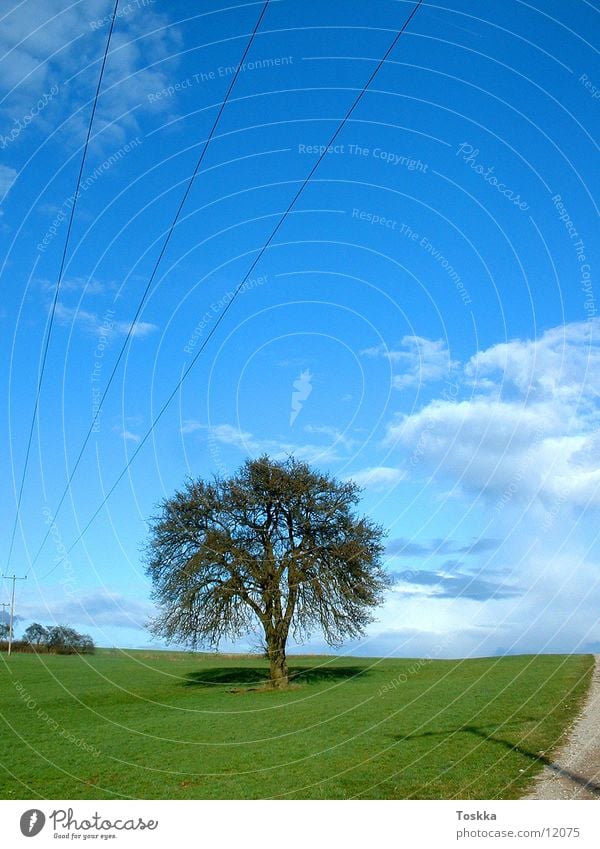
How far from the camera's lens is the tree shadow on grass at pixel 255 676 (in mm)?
39125

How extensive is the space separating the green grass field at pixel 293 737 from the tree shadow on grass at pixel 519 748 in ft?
0.20

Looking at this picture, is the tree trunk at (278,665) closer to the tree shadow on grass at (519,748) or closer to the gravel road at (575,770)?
the tree shadow on grass at (519,748)

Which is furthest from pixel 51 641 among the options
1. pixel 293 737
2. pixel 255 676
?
pixel 293 737

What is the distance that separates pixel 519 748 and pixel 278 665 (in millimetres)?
21983

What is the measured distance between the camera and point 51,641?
6738 centimetres

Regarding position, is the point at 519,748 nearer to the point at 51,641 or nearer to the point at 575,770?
the point at 575,770
